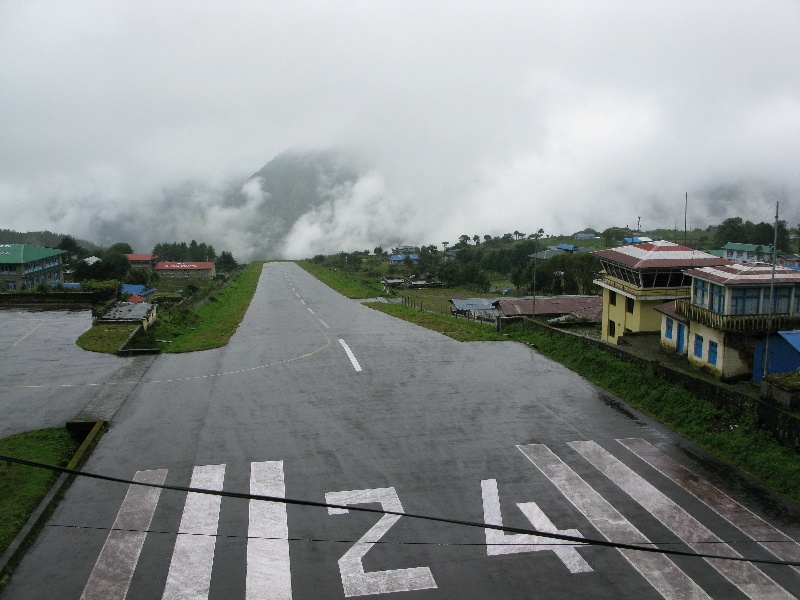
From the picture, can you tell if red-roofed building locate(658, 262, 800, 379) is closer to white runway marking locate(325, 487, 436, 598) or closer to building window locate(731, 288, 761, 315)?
building window locate(731, 288, 761, 315)

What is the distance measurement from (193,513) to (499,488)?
716 centimetres

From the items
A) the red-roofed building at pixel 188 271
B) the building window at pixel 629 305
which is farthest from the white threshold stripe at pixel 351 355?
A: the red-roofed building at pixel 188 271

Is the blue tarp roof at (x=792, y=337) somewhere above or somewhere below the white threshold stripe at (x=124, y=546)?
above

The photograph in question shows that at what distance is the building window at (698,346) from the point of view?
2423cm

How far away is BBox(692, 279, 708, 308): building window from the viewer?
2408 cm

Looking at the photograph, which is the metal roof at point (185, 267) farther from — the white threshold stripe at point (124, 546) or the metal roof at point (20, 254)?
the white threshold stripe at point (124, 546)

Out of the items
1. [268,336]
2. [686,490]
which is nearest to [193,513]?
[686,490]

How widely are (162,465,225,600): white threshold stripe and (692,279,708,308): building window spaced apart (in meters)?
18.0

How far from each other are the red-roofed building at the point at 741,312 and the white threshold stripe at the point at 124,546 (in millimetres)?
18334

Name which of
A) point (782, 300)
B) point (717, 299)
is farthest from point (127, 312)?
point (782, 300)

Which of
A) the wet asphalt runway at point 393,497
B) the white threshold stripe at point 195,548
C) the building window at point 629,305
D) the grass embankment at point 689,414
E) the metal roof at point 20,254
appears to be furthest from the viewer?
the metal roof at point 20,254

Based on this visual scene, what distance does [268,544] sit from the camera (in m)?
13.4

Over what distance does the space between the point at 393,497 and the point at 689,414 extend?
10.4 m

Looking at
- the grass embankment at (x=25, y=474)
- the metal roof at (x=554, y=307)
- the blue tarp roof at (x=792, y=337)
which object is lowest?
the metal roof at (x=554, y=307)
